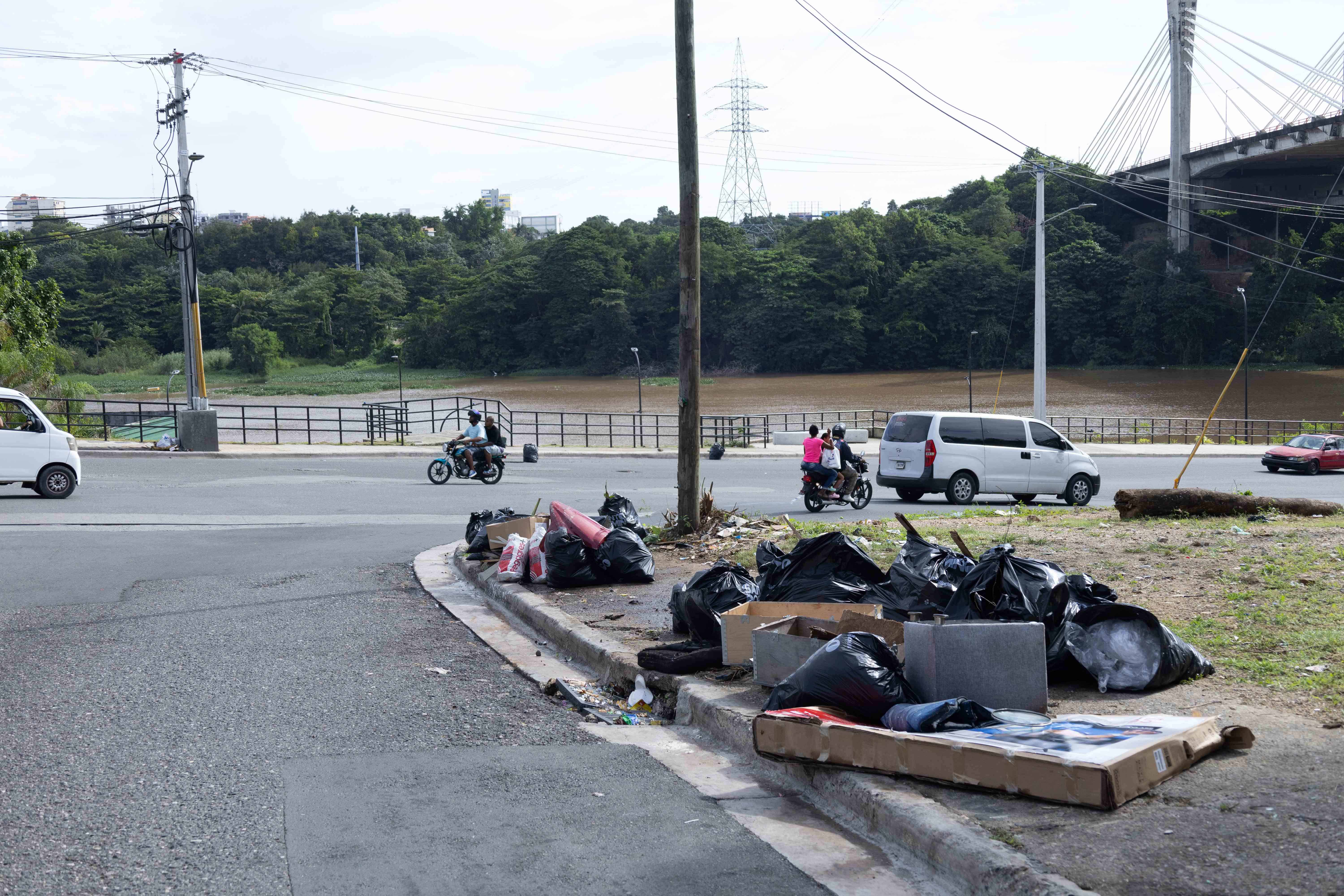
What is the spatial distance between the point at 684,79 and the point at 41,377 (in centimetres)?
3053

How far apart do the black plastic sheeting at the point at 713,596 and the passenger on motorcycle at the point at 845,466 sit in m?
11.3

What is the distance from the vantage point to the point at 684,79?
12203 mm

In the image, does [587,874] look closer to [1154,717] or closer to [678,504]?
[1154,717]

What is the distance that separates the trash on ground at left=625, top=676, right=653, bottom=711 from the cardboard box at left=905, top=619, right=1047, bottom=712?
71.0 inches

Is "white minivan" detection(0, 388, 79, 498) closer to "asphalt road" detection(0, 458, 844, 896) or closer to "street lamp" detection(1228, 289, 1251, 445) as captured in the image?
"asphalt road" detection(0, 458, 844, 896)

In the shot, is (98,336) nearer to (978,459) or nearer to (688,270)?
(978,459)

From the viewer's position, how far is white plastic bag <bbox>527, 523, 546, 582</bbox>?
9.86 m

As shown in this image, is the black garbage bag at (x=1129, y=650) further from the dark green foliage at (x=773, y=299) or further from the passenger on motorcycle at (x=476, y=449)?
the dark green foliage at (x=773, y=299)

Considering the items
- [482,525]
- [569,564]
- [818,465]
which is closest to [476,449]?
[818,465]

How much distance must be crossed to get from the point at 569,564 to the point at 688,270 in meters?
3.95

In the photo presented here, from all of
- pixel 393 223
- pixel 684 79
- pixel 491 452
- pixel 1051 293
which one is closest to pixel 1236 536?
pixel 684 79

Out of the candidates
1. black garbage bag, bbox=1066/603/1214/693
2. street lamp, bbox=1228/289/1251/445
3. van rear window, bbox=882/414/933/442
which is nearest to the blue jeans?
van rear window, bbox=882/414/933/442

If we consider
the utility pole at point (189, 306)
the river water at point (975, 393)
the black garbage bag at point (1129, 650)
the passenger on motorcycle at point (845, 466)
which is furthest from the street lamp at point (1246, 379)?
the black garbage bag at point (1129, 650)

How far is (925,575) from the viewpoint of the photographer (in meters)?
6.36
